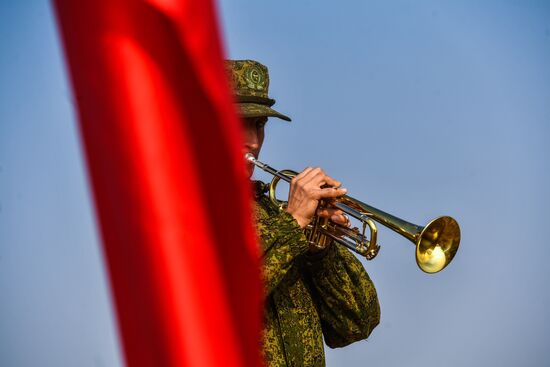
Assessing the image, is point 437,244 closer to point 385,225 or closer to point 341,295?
point 385,225

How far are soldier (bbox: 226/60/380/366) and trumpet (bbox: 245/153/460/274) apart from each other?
0.05 m

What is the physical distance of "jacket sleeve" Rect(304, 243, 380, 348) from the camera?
3.36 metres

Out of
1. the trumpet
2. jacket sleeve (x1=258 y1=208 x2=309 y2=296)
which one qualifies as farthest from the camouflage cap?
jacket sleeve (x1=258 y1=208 x2=309 y2=296)

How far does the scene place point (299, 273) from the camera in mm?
3344

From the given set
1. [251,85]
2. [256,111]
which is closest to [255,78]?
[251,85]

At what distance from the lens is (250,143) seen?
3572 mm

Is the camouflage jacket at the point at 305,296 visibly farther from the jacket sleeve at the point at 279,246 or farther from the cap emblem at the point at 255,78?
the cap emblem at the point at 255,78

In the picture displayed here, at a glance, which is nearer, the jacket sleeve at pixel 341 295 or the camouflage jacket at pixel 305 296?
the camouflage jacket at pixel 305 296

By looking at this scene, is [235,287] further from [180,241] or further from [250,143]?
[250,143]

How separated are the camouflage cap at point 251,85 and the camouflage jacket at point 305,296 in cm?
45

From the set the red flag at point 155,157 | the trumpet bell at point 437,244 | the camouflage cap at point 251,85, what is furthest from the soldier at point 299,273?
the red flag at point 155,157

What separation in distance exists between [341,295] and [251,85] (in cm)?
109

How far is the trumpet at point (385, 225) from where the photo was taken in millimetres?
3533

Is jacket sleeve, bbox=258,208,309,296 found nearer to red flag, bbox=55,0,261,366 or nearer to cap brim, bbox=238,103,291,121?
cap brim, bbox=238,103,291,121
